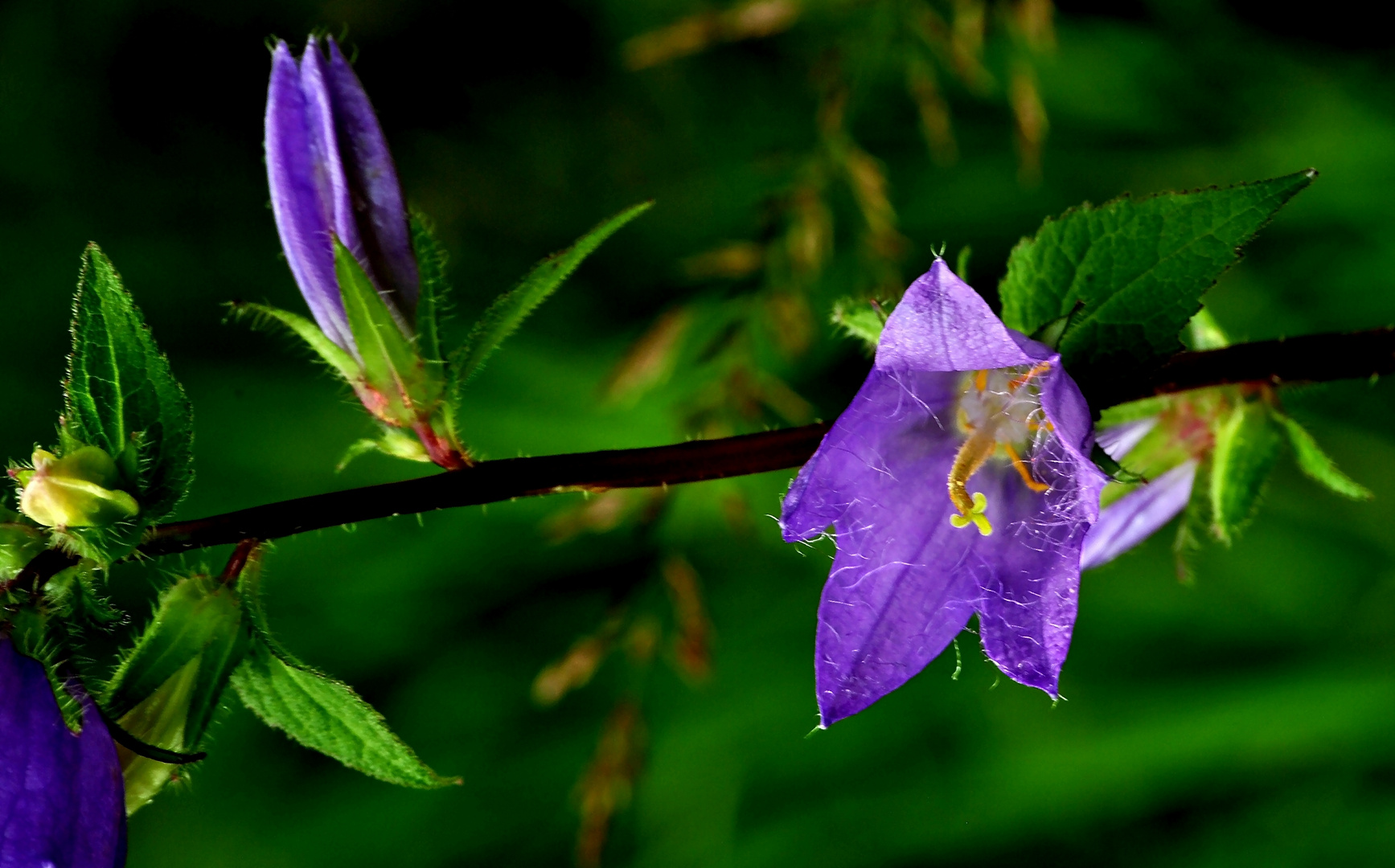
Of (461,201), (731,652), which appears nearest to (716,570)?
(731,652)

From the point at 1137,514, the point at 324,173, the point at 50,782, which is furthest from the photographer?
the point at 1137,514

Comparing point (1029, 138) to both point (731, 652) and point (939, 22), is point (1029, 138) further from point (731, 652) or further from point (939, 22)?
point (731, 652)

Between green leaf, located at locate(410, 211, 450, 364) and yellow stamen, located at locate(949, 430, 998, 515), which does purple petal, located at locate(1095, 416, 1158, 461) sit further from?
green leaf, located at locate(410, 211, 450, 364)

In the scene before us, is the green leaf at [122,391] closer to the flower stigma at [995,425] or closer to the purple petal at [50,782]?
the purple petal at [50,782]

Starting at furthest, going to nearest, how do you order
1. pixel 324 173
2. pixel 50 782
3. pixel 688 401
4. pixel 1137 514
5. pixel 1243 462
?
1. pixel 688 401
2. pixel 1137 514
3. pixel 1243 462
4. pixel 324 173
5. pixel 50 782

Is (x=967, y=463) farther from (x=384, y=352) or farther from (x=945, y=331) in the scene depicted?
(x=384, y=352)

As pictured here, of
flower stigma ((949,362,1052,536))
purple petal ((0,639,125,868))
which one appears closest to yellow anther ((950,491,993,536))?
flower stigma ((949,362,1052,536))

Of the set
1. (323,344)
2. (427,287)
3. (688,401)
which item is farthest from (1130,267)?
(688,401)
